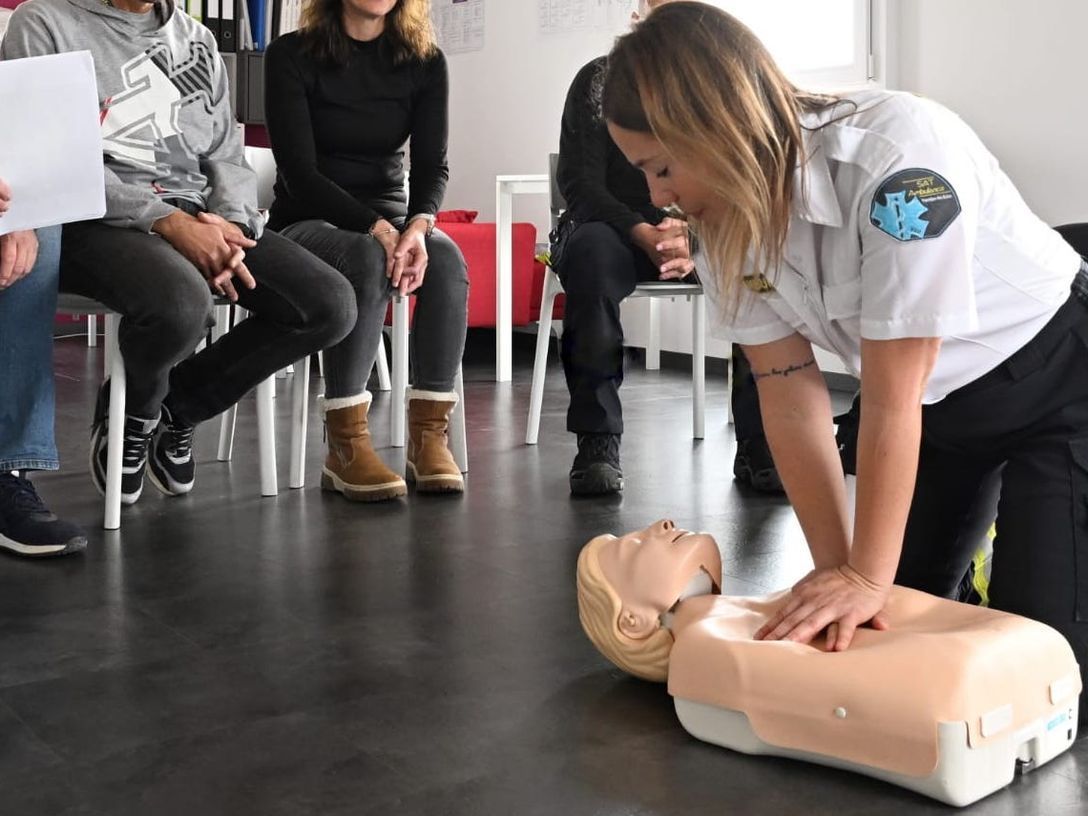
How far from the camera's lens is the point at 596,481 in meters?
2.55

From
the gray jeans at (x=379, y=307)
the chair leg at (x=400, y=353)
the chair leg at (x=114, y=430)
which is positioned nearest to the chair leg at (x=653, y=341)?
the chair leg at (x=400, y=353)

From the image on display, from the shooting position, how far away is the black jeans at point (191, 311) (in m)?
2.18

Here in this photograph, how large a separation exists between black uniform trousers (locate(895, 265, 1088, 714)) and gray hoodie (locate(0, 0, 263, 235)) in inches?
56.2

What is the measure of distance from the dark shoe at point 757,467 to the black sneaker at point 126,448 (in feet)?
3.70

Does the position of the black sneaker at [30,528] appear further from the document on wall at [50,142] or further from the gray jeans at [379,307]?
the gray jeans at [379,307]

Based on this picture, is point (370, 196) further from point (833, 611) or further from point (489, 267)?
point (489, 267)

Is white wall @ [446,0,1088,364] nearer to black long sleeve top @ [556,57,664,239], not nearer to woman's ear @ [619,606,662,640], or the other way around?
black long sleeve top @ [556,57,664,239]

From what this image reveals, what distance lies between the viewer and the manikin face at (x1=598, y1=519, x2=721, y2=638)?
1.42 metres

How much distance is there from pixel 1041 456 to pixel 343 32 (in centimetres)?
173

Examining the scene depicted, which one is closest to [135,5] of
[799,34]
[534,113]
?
[799,34]

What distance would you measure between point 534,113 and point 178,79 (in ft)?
10.3

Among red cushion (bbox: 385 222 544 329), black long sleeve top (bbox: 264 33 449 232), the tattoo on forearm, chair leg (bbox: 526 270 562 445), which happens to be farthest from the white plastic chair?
the tattoo on forearm

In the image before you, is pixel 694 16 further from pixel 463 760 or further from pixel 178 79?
pixel 178 79

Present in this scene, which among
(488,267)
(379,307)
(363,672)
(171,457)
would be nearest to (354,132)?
Answer: (379,307)
